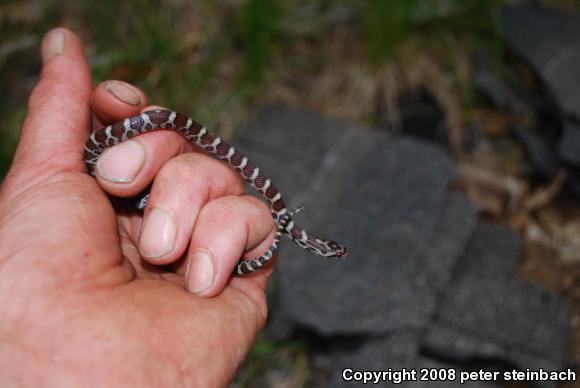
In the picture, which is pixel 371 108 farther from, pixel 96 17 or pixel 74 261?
pixel 74 261

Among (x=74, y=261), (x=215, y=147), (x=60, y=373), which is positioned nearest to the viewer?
(x=60, y=373)

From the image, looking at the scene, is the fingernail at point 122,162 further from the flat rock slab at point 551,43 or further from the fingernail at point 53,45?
the flat rock slab at point 551,43

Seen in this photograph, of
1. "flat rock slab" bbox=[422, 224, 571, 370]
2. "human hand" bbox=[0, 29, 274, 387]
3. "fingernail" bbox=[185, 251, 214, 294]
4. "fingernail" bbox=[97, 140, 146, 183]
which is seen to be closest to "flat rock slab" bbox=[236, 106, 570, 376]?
"flat rock slab" bbox=[422, 224, 571, 370]

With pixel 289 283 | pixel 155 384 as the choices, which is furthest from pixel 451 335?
pixel 155 384

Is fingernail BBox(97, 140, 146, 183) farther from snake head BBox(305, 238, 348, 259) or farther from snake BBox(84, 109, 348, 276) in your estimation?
snake head BBox(305, 238, 348, 259)

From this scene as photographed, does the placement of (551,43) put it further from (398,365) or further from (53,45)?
(53,45)

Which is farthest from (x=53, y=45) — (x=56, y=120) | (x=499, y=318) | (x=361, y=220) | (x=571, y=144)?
(x=571, y=144)
